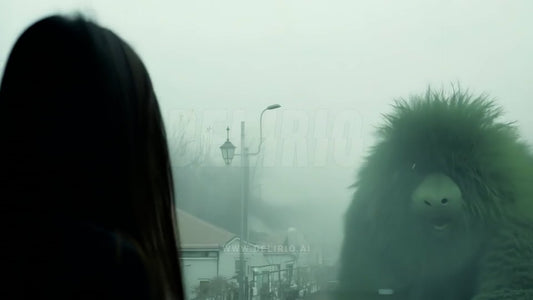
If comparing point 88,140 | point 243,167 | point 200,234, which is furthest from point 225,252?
point 88,140

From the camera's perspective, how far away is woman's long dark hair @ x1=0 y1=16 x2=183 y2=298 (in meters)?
0.47

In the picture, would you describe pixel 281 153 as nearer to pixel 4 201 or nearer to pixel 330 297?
pixel 330 297

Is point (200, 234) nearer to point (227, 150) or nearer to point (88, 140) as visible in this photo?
point (227, 150)

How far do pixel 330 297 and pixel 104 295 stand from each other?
1229 mm

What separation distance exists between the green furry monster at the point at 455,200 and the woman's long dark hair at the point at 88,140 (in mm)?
1017

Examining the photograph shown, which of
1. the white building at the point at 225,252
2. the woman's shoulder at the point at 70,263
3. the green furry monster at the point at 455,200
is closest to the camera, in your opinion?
the woman's shoulder at the point at 70,263

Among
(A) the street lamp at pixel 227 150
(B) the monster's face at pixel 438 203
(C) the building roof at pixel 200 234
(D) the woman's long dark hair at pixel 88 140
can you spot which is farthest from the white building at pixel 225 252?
(D) the woman's long dark hair at pixel 88 140

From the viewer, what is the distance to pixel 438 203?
56.4 inches

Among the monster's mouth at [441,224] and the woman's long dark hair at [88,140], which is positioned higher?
Result: the woman's long dark hair at [88,140]

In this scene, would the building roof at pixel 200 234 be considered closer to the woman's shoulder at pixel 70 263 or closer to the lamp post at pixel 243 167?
the lamp post at pixel 243 167

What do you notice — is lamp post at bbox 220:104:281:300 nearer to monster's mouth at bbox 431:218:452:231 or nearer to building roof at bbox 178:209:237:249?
building roof at bbox 178:209:237:249

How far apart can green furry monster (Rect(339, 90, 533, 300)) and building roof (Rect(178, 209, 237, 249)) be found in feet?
1.18

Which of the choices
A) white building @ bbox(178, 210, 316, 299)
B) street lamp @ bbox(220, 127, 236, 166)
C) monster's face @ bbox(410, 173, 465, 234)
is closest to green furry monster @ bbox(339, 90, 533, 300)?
monster's face @ bbox(410, 173, 465, 234)

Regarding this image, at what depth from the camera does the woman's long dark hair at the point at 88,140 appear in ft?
1.54
